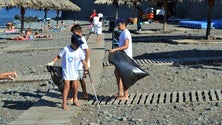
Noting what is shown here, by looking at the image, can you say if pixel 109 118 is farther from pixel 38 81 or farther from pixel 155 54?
pixel 155 54

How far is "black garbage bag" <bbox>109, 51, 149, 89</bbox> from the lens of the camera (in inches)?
318

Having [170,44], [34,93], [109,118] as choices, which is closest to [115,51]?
[109,118]

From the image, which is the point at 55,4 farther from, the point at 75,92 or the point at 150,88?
the point at 75,92

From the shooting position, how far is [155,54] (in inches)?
604

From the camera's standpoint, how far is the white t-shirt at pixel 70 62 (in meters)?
7.62

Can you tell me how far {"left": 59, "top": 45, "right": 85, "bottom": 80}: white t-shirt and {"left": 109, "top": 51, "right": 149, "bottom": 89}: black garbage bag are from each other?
0.75 metres

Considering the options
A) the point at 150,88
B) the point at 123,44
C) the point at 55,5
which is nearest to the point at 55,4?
the point at 55,5

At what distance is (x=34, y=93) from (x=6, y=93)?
578mm

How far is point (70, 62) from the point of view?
7.62 meters

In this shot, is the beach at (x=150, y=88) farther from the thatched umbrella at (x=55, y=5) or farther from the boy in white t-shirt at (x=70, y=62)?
the thatched umbrella at (x=55, y=5)

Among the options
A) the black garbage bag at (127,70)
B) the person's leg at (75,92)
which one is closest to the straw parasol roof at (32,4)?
the black garbage bag at (127,70)

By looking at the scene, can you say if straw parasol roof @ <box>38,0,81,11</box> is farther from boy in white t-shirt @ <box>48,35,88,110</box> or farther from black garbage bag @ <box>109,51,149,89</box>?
boy in white t-shirt @ <box>48,35,88,110</box>

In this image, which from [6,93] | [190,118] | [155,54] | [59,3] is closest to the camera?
[190,118]

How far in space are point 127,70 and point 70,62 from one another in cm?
103
